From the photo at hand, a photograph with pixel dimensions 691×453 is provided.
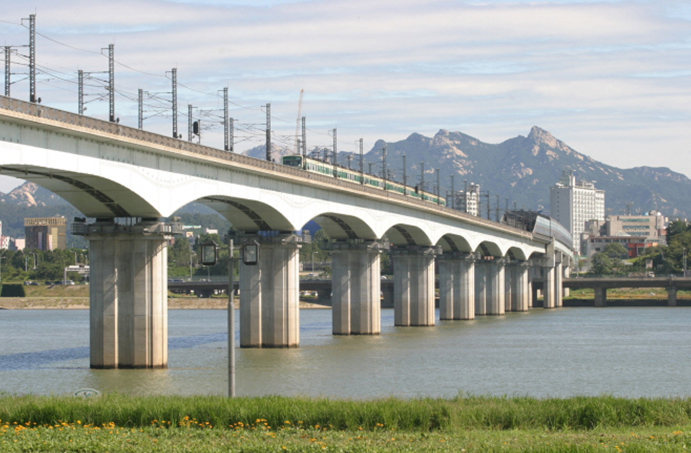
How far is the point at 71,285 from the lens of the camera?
197125 mm

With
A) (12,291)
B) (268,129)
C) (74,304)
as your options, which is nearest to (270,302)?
(268,129)

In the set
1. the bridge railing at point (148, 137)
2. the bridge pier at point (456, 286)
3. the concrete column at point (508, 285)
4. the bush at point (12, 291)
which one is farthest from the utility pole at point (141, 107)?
the bush at point (12, 291)

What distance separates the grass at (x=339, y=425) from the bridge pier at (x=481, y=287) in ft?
365

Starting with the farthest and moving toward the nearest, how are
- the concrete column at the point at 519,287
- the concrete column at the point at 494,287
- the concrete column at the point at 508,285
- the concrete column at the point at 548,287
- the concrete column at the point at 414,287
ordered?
the concrete column at the point at 548,287 → the concrete column at the point at 519,287 → the concrete column at the point at 508,285 → the concrete column at the point at 494,287 → the concrete column at the point at 414,287

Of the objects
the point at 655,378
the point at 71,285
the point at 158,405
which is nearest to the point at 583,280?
the point at 71,285

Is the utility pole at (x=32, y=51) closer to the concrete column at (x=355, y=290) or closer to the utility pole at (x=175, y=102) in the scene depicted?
the utility pole at (x=175, y=102)

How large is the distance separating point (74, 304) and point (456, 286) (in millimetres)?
86018

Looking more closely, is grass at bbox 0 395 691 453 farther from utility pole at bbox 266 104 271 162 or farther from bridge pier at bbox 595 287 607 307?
bridge pier at bbox 595 287 607 307

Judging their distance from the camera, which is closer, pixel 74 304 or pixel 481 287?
pixel 481 287

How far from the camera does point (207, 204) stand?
70500mm

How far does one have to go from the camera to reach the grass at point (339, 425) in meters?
22.9

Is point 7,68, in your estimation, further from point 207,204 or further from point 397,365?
point 397,365

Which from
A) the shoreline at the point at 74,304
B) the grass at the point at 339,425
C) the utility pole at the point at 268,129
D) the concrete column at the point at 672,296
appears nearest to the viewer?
the grass at the point at 339,425

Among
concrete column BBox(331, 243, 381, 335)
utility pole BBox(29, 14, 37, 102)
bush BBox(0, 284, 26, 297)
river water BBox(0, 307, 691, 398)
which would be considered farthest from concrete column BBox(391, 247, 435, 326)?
bush BBox(0, 284, 26, 297)
